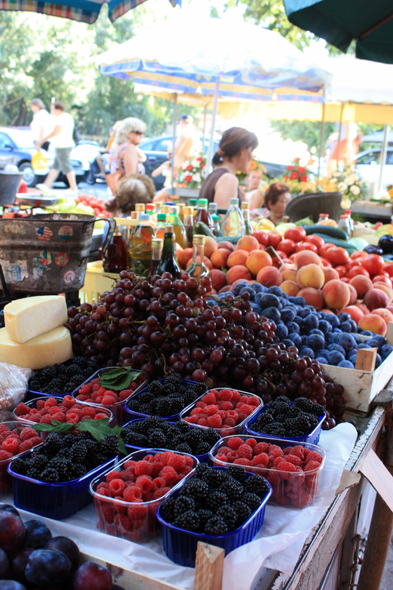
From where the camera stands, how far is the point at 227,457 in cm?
104

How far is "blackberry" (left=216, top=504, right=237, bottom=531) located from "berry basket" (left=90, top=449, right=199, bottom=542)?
0.11 metres

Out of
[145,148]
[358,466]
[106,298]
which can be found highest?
[145,148]

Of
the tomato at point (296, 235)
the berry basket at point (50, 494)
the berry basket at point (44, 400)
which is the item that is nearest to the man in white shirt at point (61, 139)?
the tomato at point (296, 235)

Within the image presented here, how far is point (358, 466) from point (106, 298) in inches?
36.0

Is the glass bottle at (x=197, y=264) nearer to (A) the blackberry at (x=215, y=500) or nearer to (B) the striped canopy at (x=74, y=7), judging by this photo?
(A) the blackberry at (x=215, y=500)

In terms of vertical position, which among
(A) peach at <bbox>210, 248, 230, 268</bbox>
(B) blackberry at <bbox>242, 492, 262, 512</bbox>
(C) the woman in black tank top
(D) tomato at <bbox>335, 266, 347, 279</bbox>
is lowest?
(B) blackberry at <bbox>242, 492, 262, 512</bbox>

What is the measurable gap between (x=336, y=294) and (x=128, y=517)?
148 centimetres

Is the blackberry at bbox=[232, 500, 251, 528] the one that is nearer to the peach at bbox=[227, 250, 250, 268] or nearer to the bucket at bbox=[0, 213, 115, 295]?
the bucket at bbox=[0, 213, 115, 295]

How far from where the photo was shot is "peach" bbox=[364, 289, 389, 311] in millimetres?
2281

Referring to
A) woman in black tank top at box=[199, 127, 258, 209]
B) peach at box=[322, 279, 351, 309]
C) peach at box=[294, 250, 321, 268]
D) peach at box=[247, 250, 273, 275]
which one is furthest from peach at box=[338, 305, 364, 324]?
woman in black tank top at box=[199, 127, 258, 209]

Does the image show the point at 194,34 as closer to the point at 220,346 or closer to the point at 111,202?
the point at 111,202

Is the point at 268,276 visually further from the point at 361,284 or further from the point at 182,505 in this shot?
the point at 182,505

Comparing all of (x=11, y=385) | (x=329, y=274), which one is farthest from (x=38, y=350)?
(x=329, y=274)

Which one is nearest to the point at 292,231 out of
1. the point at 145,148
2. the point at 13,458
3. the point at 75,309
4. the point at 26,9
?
the point at 75,309
